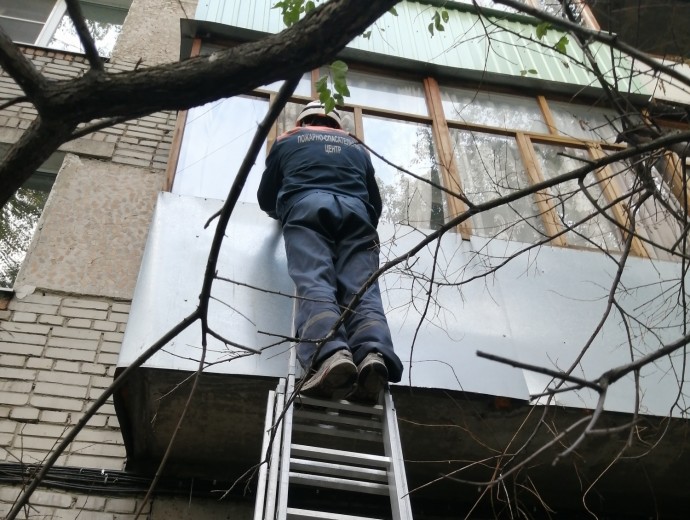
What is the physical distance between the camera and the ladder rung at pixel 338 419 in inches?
103

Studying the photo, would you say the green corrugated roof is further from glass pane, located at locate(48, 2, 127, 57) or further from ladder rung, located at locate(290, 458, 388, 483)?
ladder rung, located at locate(290, 458, 388, 483)

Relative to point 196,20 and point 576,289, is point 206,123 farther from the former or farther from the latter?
point 576,289

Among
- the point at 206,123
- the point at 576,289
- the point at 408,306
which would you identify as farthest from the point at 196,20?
the point at 576,289

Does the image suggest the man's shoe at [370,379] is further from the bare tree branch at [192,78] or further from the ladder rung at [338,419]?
the bare tree branch at [192,78]

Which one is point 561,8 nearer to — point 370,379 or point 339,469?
point 370,379

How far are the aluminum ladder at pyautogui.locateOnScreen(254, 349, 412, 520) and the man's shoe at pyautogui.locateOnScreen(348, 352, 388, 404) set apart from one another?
→ 40 mm

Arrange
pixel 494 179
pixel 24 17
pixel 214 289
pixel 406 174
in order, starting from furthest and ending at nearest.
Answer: pixel 24 17, pixel 494 179, pixel 406 174, pixel 214 289

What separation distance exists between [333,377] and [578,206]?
3263 millimetres

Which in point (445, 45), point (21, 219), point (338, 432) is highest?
point (445, 45)

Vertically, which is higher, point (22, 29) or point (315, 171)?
point (22, 29)

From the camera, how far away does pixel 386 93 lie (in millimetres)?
5590

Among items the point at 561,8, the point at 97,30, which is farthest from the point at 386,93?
the point at 97,30

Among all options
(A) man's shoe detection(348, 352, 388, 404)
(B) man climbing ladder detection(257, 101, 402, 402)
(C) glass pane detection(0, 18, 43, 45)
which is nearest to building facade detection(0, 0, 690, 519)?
(B) man climbing ladder detection(257, 101, 402, 402)

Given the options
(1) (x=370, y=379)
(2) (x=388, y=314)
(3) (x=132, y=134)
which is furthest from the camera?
(3) (x=132, y=134)
